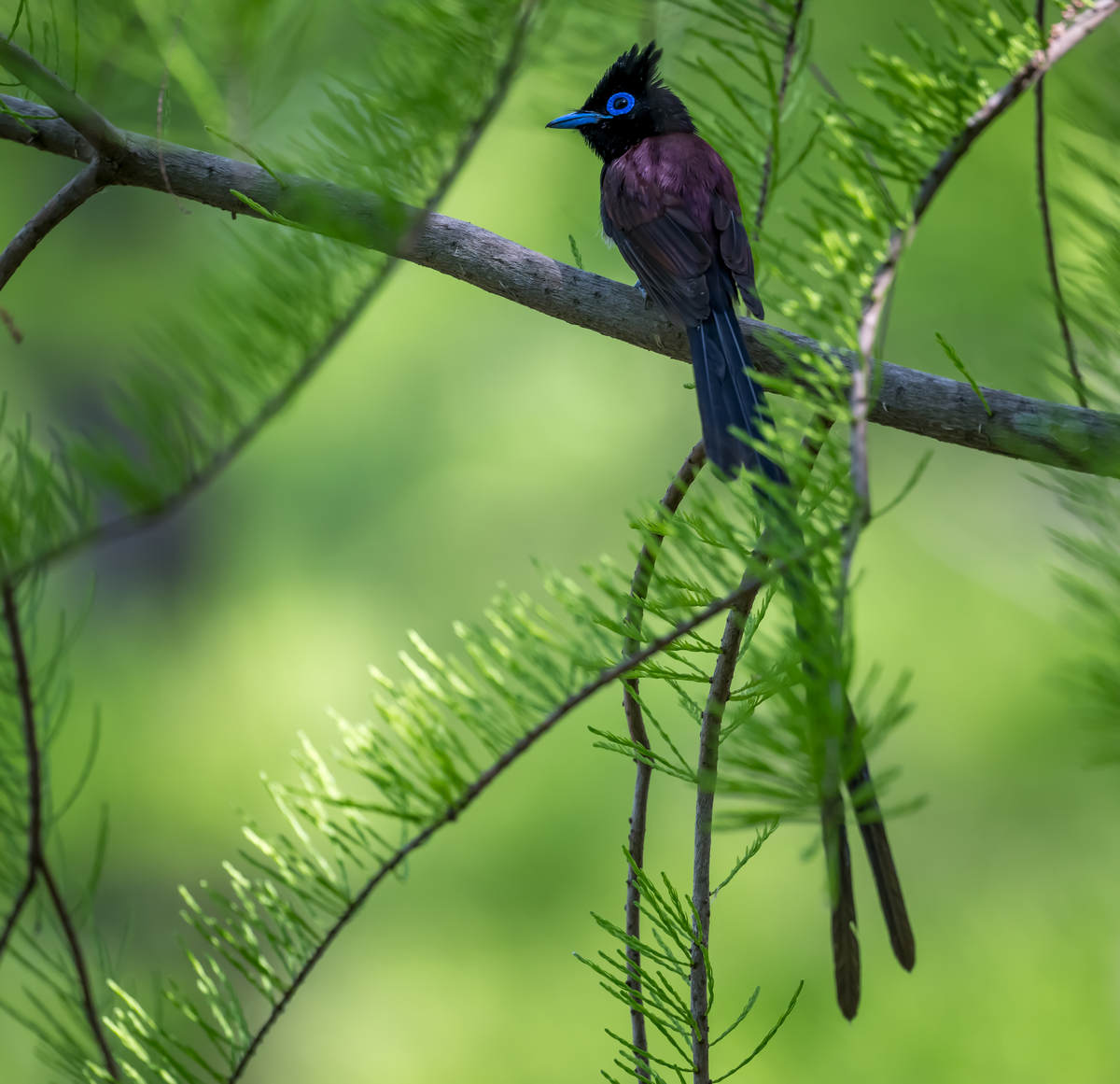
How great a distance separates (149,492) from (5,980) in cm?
258

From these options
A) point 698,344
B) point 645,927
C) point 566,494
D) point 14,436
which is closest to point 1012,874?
point 645,927

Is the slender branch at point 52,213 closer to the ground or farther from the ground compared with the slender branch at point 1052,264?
farther from the ground

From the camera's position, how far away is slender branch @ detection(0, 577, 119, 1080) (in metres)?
0.56

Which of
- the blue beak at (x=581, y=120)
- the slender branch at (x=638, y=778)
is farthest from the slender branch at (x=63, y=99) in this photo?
the blue beak at (x=581, y=120)

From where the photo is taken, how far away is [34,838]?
1.85 feet

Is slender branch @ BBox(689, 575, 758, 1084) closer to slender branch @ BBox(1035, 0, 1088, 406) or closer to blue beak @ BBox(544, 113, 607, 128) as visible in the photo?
Result: slender branch @ BBox(1035, 0, 1088, 406)

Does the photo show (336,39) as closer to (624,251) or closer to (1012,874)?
(624,251)

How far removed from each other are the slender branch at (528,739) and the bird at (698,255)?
5cm

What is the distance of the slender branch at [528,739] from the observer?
1.41 ft

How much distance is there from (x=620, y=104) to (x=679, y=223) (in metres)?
0.43

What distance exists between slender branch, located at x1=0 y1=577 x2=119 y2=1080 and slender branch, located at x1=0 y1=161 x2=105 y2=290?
1.21 feet

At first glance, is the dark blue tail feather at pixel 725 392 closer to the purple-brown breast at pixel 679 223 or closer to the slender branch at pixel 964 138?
the purple-brown breast at pixel 679 223

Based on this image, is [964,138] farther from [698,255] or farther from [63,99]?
[698,255]

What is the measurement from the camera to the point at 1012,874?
7.86 ft
